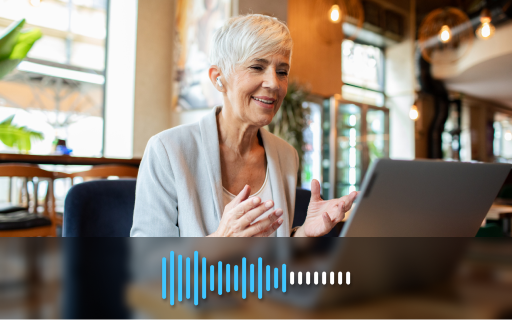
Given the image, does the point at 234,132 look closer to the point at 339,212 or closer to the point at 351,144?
the point at 339,212

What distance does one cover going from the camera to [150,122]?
5.43 m

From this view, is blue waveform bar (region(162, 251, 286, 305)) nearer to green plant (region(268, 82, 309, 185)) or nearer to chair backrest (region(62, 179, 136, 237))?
chair backrest (region(62, 179, 136, 237))

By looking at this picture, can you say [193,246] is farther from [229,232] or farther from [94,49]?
[94,49]

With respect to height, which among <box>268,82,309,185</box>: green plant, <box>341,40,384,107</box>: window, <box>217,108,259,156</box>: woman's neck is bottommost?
<box>217,108,259,156</box>: woman's neck

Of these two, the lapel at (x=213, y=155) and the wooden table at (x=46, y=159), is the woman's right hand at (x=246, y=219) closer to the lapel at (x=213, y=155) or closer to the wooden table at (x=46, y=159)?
the lapel at (x=213, y=155)

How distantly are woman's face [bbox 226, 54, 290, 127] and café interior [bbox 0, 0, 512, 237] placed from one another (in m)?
1.71

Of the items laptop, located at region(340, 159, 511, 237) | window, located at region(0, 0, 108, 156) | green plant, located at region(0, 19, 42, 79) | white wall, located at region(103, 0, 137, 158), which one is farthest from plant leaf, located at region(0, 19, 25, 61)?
white wall, located at region(103, 0, 137, 158)

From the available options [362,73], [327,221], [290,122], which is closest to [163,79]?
[290,122]

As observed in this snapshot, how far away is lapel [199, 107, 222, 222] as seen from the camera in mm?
1053

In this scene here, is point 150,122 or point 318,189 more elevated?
point 150,122

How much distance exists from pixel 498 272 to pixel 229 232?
0.45 meters

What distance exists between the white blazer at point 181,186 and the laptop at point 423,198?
0.51m

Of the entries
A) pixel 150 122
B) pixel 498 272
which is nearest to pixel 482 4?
pixel 150 122

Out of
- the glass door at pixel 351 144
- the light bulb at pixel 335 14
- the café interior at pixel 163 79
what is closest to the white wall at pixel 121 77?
the café interior at pixel 163 79
